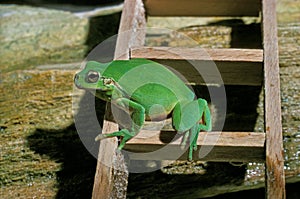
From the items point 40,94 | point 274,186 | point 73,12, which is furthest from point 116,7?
point 274,186

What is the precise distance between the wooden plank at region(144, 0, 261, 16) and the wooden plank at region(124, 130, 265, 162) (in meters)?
0.81

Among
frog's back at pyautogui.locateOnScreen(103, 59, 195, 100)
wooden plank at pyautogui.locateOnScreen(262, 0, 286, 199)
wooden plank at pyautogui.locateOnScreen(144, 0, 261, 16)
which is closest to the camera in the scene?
wooden plank at pyautogui.locateOnScreen(262, 0, 286, 199)

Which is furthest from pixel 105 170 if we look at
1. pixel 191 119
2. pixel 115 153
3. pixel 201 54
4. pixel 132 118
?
pixel 201 54

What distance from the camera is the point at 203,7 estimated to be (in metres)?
2.53

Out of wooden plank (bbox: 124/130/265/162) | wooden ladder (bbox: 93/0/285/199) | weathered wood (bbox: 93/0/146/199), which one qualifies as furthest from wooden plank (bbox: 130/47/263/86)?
wooden plank (bbox: 124/130/265/162)

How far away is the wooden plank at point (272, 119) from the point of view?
1757 mm

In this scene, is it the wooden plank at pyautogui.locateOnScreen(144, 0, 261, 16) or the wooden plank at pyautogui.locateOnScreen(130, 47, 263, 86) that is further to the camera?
the wooden plank at pyautogui.locateOnScreen(144, 0, 261, 16)

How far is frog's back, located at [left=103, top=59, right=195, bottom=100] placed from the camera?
199 centimetres

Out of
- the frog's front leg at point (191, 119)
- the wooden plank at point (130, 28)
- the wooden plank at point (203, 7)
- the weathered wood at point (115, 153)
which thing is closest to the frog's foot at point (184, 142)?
the frog's front leg at point (191, 119)

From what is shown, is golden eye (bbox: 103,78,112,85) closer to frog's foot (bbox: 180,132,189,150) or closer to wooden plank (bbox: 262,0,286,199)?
frog's foot (bbox: 180,132,189,150)

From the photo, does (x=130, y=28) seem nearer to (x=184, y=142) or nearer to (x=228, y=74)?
(x=228, y=74)

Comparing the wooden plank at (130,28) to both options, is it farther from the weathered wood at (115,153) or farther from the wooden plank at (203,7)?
the wooden plank at (203,7)

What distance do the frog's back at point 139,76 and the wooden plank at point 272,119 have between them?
0.98ft

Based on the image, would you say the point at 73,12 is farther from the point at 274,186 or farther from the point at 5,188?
the point at 274,186
